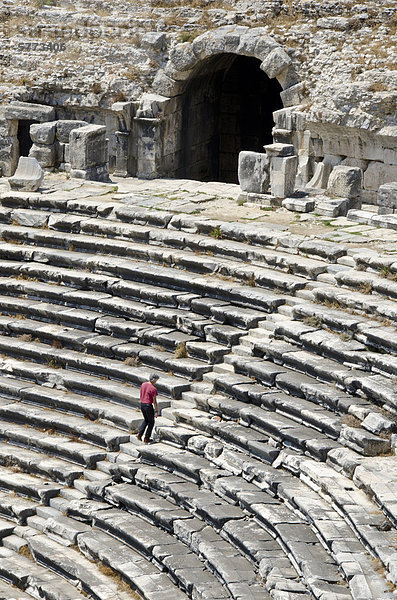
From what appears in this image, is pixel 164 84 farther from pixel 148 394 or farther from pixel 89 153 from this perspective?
pixel 148 394

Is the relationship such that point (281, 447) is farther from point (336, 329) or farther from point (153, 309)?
point (153, 309)

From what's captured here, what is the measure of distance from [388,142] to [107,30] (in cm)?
657

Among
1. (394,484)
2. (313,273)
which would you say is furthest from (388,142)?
(394,484)

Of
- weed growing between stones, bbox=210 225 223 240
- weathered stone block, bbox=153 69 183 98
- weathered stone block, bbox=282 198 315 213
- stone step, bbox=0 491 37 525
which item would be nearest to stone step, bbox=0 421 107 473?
stone step, bbox=0 491 37 525

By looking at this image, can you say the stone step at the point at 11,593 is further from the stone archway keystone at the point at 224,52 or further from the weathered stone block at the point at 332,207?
the stone archway keystone at the point at 224,52

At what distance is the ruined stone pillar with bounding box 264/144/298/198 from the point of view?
19.8 metres

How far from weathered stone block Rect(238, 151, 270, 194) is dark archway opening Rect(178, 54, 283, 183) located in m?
3.76

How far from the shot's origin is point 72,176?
72.6 feet

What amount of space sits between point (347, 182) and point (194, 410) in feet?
20.0

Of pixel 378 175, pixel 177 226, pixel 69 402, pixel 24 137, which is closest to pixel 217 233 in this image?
pixel 177 226

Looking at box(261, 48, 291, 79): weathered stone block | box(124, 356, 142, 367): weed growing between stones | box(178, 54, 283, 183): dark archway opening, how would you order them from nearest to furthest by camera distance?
box(124, 356, 142, 367): weed growing between stones, box(261, 48, 291, 79): weathered stone block, box(178, 54, 283, 183): dark archway opening

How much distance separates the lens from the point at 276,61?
21578 millimetres

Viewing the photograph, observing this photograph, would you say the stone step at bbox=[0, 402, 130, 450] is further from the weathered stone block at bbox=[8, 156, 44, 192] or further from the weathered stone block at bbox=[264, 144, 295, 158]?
the weathered stone block at bbox=[264, 144, 295, 158]

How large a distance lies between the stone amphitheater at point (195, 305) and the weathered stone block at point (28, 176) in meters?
0.04
